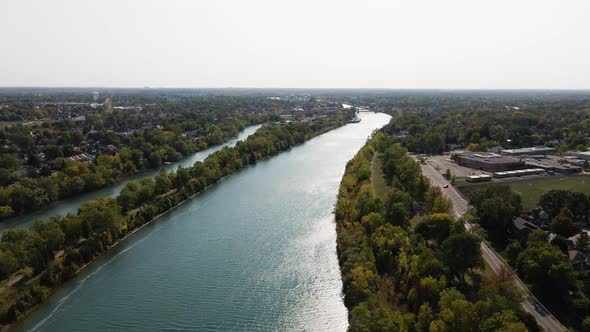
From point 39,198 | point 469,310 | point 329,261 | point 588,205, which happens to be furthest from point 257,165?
point 469,310

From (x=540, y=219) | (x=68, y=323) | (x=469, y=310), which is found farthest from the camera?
(x=540, y=219)

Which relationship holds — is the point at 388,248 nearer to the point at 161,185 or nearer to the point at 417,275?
the point at 417,275

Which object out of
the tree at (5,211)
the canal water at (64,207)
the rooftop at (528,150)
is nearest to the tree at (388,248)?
the canal water at (64,207)

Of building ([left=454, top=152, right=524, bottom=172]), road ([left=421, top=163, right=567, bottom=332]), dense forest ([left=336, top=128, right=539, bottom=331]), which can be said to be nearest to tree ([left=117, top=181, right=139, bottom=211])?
dense forest ([left=336, top=128, right=539, bottom=331])

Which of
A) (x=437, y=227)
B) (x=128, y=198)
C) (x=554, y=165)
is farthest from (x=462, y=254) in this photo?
(x=554, y=165)

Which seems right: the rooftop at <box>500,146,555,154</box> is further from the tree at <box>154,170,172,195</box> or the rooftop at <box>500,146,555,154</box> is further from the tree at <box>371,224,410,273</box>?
the tree at <box>154,170,172,195</box>

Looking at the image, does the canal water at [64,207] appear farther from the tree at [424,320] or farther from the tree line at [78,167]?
the tree at [424,320]

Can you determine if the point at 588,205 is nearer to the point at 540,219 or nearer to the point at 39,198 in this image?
the point at 540,219
